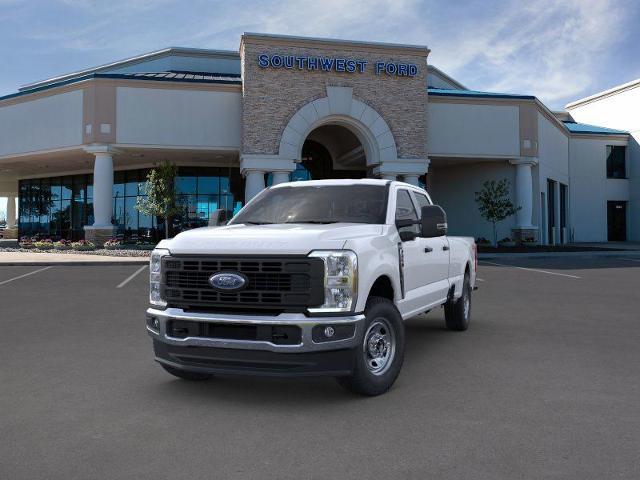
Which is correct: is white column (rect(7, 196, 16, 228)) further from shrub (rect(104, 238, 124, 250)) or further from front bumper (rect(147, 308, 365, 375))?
front bumper (rect(147, 308, 365, 375))

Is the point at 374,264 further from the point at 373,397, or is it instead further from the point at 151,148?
the point at 151,148

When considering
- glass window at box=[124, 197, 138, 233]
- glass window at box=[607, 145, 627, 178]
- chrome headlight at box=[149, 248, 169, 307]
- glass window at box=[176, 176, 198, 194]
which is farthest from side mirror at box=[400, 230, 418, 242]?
glass window at box=[607, 145, 627, 178]

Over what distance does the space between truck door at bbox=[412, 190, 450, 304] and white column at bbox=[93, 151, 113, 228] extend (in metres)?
24.1

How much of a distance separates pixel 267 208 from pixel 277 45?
22688mm

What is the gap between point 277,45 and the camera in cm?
2773

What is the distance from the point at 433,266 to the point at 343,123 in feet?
76.4

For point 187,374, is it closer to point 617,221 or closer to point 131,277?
point 131,277

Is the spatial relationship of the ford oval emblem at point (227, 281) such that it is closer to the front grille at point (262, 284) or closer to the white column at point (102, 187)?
the front grille at point (262, 284)

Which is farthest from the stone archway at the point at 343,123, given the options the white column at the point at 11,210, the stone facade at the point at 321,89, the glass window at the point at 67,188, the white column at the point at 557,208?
the white column at the point at 11,210

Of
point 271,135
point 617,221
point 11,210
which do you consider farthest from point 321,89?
point 11,210

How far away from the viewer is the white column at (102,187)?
28750 millimetres

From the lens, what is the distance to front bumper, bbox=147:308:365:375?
4.74 m

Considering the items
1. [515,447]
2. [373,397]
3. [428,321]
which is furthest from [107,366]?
[428,321]

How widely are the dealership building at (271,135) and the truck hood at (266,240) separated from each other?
22.7 meters
